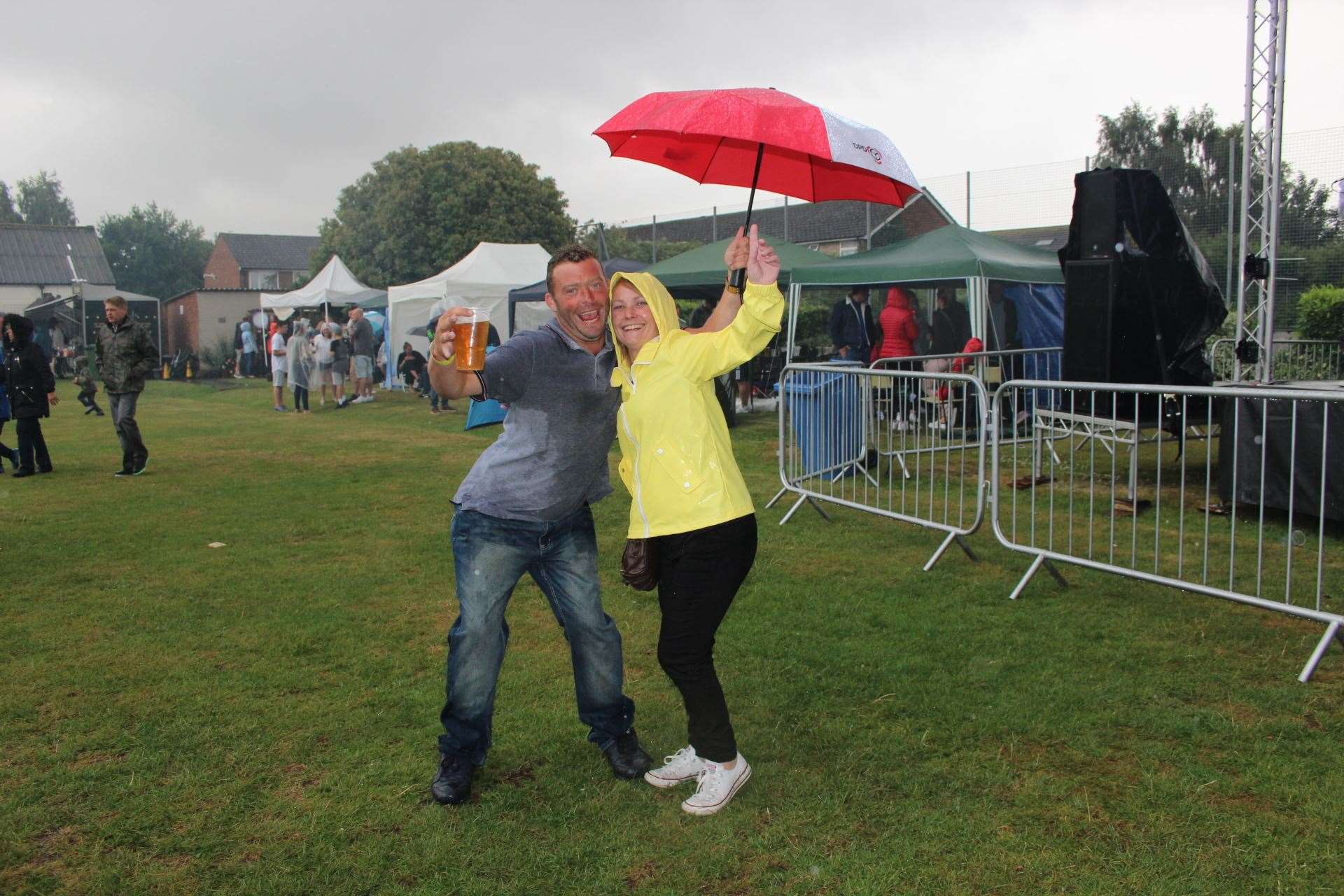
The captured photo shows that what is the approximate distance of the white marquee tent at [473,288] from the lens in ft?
76.5

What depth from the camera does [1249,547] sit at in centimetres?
709

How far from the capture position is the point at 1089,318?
9.45m

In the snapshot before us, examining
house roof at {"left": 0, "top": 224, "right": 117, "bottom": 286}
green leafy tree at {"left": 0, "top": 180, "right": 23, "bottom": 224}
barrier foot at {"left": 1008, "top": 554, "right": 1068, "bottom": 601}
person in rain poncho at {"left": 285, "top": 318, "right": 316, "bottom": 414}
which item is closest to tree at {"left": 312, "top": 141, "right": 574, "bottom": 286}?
person in rain poncho at {"left": 285, "top": 318, "right": 316, "bottom": 414}

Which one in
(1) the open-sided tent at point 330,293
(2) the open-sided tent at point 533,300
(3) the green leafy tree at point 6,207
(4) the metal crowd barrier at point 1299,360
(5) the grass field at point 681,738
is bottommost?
(5) the grass field at point 681,738

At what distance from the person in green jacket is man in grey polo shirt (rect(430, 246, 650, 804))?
8.85m

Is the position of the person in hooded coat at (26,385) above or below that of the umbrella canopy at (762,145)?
below

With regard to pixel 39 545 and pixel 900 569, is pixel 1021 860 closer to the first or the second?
pixel 900 569

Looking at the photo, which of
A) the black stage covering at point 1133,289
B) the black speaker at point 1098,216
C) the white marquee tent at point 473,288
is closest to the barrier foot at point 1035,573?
the black stage covering at point 1133,289

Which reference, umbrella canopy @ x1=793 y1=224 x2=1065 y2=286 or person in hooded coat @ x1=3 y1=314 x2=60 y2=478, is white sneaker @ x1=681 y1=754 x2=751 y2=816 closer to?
person in hooded coat @ x1=3 y1=314 x2=60 y2=478

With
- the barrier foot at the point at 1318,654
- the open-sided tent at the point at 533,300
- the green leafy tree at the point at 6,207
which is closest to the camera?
the barrier foot at the point at 1318,654

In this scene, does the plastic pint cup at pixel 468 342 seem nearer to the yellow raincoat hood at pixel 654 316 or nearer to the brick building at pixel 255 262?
the yellow raincoat hood at pixel 654 316

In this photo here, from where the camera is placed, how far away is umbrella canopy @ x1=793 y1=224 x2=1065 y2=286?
45.6 ft

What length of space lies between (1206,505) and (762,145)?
3.00 m

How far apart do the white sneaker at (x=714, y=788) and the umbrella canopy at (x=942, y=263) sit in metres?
11.4
